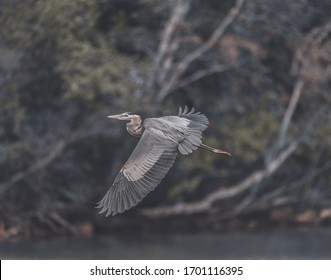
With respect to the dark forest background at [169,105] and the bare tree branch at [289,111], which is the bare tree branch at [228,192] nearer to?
the dark forest background at [169,105]

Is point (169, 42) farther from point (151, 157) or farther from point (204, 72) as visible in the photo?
point (151, 157)

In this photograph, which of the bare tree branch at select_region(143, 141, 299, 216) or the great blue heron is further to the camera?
the bare tree branch at select_region(143, 141, 299, 216)

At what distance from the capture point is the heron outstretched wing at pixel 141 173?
1182 centimetres

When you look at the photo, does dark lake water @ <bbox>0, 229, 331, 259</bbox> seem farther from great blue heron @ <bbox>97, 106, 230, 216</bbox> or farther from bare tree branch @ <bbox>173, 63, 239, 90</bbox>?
great blue heron @ <bbox>97, 106, 230, 216</bbox>

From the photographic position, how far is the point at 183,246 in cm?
2159

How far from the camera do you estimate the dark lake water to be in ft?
66.4

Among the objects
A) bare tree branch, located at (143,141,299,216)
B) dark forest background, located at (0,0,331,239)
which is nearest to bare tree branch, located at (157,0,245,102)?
dark forest background, located at (0,0,331,239)

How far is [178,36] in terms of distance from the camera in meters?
23.6

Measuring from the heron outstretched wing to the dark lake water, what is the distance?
7.61 m

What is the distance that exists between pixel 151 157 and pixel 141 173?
24 cm

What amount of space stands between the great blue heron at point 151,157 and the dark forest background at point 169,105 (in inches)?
334

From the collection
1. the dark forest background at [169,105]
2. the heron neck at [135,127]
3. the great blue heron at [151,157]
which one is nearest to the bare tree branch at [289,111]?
the dark forest background at [169,105]

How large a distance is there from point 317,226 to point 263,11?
430 cm

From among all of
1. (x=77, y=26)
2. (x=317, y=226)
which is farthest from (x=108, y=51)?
(x=317, y=226)
